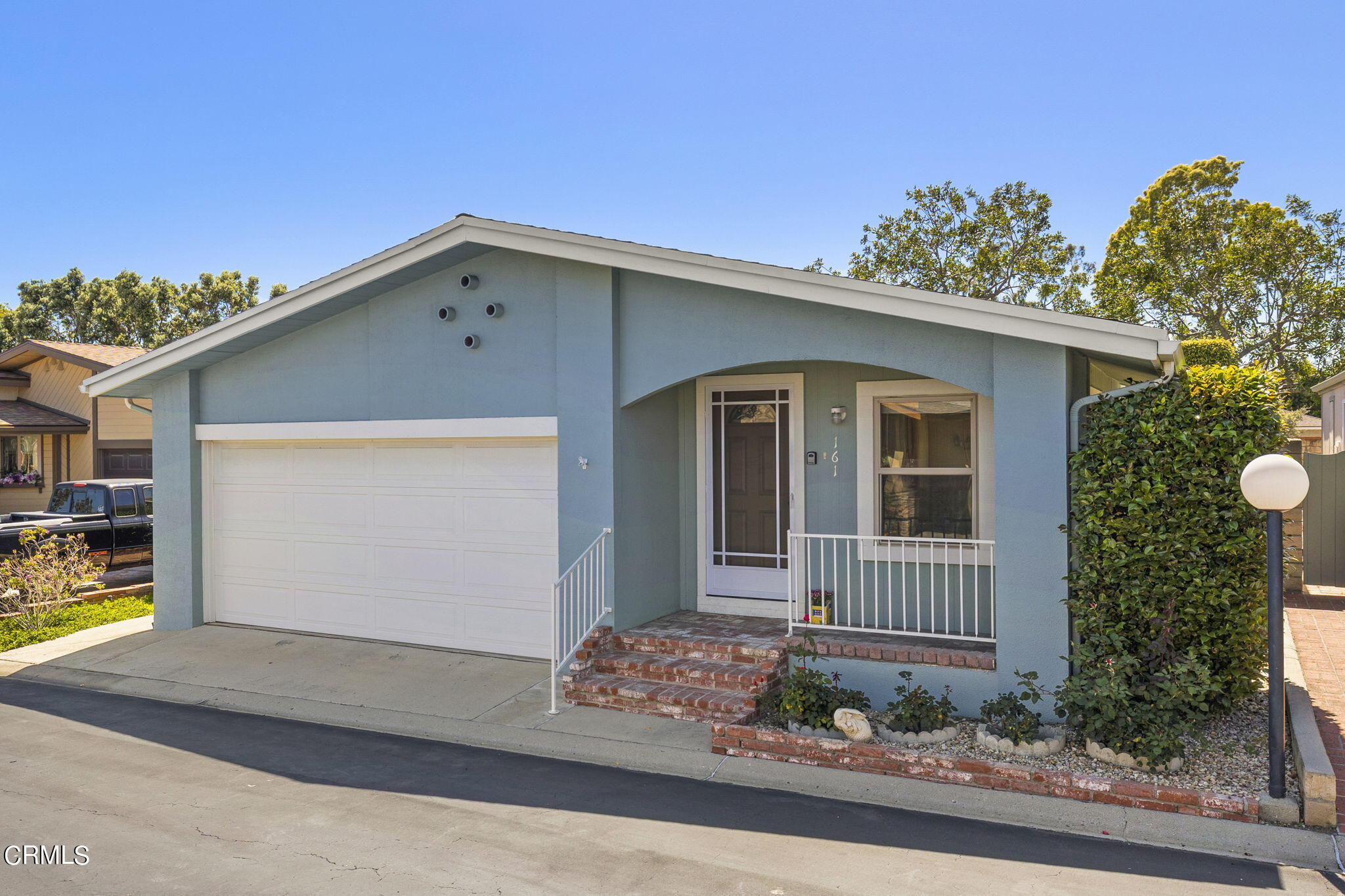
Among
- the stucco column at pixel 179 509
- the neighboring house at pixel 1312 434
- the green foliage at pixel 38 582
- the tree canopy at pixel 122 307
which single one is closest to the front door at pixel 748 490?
the stucco column at pixel 179 509

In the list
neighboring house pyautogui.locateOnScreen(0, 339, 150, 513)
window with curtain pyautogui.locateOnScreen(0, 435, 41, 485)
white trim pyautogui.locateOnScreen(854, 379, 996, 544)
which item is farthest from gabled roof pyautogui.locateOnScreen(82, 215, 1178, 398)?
window with curtain pyautogui.locateOnScreen(0, 435, 41, 485)

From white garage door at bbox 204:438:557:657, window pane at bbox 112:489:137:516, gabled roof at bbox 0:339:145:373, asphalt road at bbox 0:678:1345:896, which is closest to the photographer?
asphalt road at bbox 0:678:1345:896

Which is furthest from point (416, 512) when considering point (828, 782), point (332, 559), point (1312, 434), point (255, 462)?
point (1312, 434)

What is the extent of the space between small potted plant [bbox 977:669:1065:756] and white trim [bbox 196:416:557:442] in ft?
14.3

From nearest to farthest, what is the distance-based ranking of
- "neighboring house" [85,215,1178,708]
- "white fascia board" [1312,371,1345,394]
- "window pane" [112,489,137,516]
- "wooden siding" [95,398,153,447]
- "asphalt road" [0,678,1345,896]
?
"asphalt road" [0,678,1345,896], "neighboring house" [85,215,1178,708], "window pane" [112,489,137,516], "white fascia board" [1312,371,1345,394], "wooden siding" [95,398,153,447]

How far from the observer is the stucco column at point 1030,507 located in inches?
236

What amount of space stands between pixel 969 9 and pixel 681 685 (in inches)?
349

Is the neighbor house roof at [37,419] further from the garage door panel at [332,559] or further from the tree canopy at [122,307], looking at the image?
the garage door panel at [332,559]

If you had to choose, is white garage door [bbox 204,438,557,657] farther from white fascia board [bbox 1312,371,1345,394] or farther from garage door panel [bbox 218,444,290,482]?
white fascia board [bbox 1312,371,1345,394]

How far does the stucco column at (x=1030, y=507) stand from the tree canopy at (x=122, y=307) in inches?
1290

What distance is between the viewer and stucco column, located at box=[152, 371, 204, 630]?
1005 cm

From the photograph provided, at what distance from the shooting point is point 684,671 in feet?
22.7

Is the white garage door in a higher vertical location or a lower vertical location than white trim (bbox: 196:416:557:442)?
lower

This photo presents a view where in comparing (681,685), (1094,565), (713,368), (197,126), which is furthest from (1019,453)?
(197,126)
